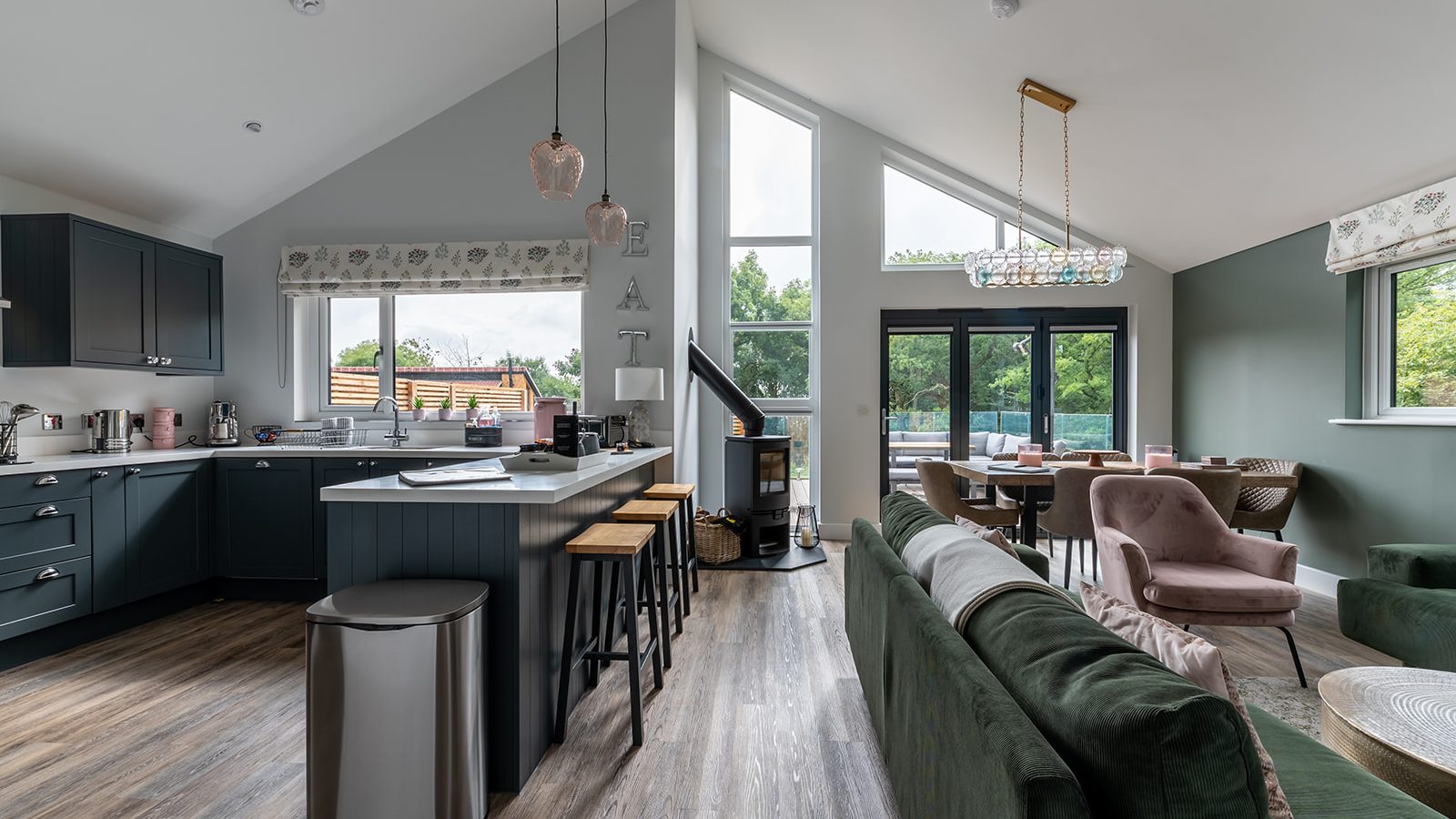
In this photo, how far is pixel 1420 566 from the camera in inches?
107

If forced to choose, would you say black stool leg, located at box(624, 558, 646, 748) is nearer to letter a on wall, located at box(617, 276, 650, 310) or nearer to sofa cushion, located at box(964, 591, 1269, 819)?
sofa cushion, located at box(964, 591, 1269, 819)

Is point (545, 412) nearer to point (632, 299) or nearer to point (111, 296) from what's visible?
point (632, 299)

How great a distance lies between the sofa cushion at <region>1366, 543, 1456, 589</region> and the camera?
270cm

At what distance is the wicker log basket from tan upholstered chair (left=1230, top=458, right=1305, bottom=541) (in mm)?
3223

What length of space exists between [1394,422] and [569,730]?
15.1 ft

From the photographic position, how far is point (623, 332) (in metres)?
4.43

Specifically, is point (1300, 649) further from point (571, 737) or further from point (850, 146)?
point (850, 146)

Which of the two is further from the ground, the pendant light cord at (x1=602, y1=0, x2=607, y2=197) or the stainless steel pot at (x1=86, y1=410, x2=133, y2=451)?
the pendant light cord at (x1=602, y1=0, x2=607, y2=197)

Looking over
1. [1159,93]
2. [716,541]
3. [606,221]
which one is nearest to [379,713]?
[606,221]

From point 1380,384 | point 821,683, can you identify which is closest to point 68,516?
point 821,683

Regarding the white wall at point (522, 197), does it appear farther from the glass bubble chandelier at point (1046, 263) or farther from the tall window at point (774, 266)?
the glass bubble chandelier at point (1046, 263)

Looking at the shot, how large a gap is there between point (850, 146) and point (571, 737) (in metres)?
5.19

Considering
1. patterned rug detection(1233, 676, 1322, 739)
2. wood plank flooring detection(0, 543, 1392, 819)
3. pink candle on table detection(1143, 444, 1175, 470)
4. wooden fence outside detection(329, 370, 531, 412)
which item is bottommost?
wood plank flooring detection(0, 543, 1392, 819)

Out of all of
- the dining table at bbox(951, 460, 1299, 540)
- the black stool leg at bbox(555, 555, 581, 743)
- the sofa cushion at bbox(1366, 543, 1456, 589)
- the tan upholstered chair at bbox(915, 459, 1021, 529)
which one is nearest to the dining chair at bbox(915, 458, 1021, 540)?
the tan upholstered chair at bbox(915, 459, 1021, 529)
